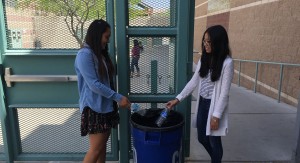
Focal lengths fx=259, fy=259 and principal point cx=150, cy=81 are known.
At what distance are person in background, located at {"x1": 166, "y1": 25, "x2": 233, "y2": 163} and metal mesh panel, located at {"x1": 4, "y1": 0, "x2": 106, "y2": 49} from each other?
1172 millimetres

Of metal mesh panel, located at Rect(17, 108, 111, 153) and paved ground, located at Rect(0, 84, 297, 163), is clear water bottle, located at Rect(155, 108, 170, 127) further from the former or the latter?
paved ground, located at Rect(0, 84, 297, 163)

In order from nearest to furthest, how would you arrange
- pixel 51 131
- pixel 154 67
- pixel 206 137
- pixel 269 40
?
pixel 206 137 < pixel 154 67 < pixel 51 131 < pixel 269 40

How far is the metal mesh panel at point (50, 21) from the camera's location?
2.73 meters

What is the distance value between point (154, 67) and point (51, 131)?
1444 mm

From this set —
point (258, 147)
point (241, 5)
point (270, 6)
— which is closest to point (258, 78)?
point (270, 6)

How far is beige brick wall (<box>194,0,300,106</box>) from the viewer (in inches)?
242

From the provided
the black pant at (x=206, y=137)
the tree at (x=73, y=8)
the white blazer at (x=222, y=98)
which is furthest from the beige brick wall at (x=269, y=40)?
the tree at (x=73, y=8)

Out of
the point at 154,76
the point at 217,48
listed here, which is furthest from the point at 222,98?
the point at 154,76

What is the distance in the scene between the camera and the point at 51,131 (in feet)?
10.1

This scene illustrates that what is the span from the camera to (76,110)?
117 inches

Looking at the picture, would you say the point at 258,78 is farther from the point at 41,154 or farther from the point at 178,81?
the point at 41,154

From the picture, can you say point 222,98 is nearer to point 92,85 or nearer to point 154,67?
point 154,67

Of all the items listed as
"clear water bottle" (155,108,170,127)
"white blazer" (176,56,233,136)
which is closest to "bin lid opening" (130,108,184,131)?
"clear water bottle" (155,108,170,127)

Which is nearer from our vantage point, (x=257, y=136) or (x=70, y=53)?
(x=70, y=53)
